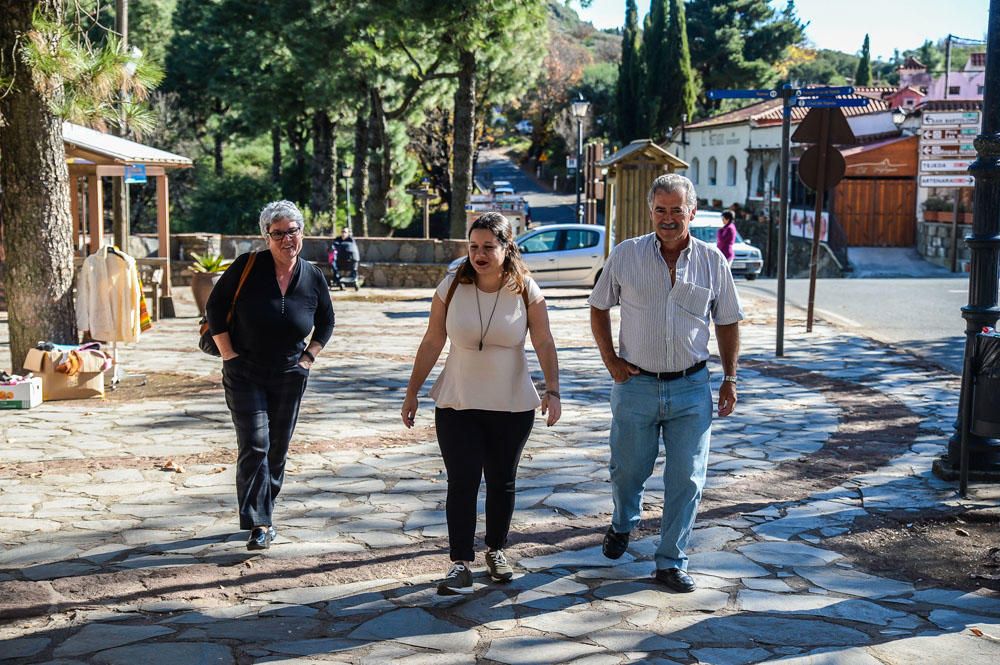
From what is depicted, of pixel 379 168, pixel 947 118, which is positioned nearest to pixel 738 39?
pixel 947 118

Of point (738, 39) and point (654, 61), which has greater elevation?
point (738, 39)

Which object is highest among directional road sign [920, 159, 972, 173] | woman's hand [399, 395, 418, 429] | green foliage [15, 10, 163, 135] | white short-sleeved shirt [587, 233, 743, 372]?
directional road sign [920, 159, 972, 173]

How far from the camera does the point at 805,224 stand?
39375 mm

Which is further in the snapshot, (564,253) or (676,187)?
(564,253)

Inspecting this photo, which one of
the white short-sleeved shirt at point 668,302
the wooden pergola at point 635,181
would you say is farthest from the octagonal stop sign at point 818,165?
the white short-sleeved shirt at point 668,302

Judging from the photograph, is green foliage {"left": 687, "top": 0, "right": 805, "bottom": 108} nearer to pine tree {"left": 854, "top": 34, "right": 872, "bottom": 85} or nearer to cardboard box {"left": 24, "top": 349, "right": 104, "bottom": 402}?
pine tree {"left": 854, "top": 34, "right": 872, "bottom": 85}

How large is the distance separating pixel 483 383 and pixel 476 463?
1.17 feet

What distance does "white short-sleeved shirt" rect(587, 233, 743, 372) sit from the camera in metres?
5.20

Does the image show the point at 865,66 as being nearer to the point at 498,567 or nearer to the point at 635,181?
the point at 635,181

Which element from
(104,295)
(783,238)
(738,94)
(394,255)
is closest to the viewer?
(104,295)

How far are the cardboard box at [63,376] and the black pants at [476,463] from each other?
5968mm

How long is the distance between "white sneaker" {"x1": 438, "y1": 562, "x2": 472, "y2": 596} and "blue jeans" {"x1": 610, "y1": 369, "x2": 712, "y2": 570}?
87 centimetres

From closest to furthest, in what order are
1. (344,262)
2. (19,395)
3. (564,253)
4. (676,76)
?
(19,395) < (564,253) < (344,262) < (676,76)

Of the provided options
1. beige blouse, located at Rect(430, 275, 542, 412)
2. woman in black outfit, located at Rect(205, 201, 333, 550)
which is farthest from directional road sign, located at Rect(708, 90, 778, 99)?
beige blouse, located at Rect(430, 275, 542, 412)
